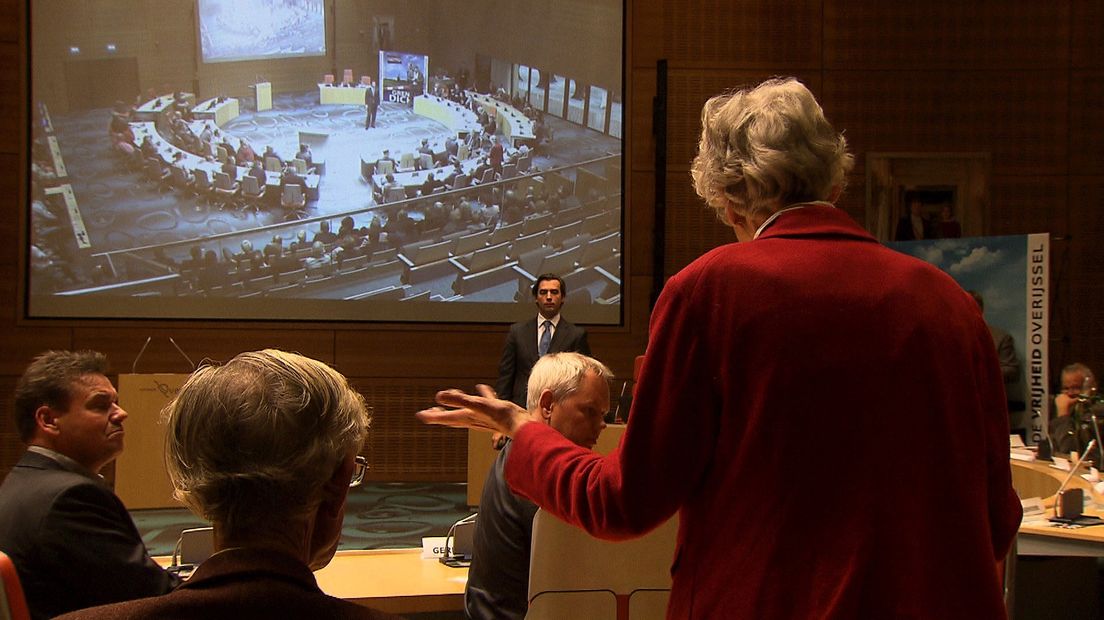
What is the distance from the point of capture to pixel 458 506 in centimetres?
740

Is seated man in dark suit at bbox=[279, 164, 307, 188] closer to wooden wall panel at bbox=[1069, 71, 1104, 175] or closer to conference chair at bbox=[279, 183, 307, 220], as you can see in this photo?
conference chair at bbox=[279, 183, 307, 220]

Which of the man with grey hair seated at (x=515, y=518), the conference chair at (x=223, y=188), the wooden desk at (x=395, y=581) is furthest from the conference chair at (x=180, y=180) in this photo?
the man with grey hair seated at (x=515, y=518)

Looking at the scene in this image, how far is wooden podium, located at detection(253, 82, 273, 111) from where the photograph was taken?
26.4 ft

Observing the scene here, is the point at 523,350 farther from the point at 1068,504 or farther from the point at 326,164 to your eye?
the point at 1068,504

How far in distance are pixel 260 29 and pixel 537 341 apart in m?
3.37

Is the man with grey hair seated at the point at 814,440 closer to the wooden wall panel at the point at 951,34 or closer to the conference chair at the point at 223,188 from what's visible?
the conference chair at the point at 223,188

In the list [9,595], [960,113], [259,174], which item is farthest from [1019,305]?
[9,595]

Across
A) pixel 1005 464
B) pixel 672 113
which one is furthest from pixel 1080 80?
pixel 1005 464

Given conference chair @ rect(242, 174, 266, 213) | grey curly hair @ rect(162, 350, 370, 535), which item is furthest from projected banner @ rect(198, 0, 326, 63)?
grey curly hair @ rect(162, 350, 370, 535)

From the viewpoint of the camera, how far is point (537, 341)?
708 cm

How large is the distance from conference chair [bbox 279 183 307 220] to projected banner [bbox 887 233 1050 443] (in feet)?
16.0

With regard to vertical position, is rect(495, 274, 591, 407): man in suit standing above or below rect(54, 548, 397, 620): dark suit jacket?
below

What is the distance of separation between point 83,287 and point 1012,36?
25.7 ft

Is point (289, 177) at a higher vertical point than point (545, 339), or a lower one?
higher
